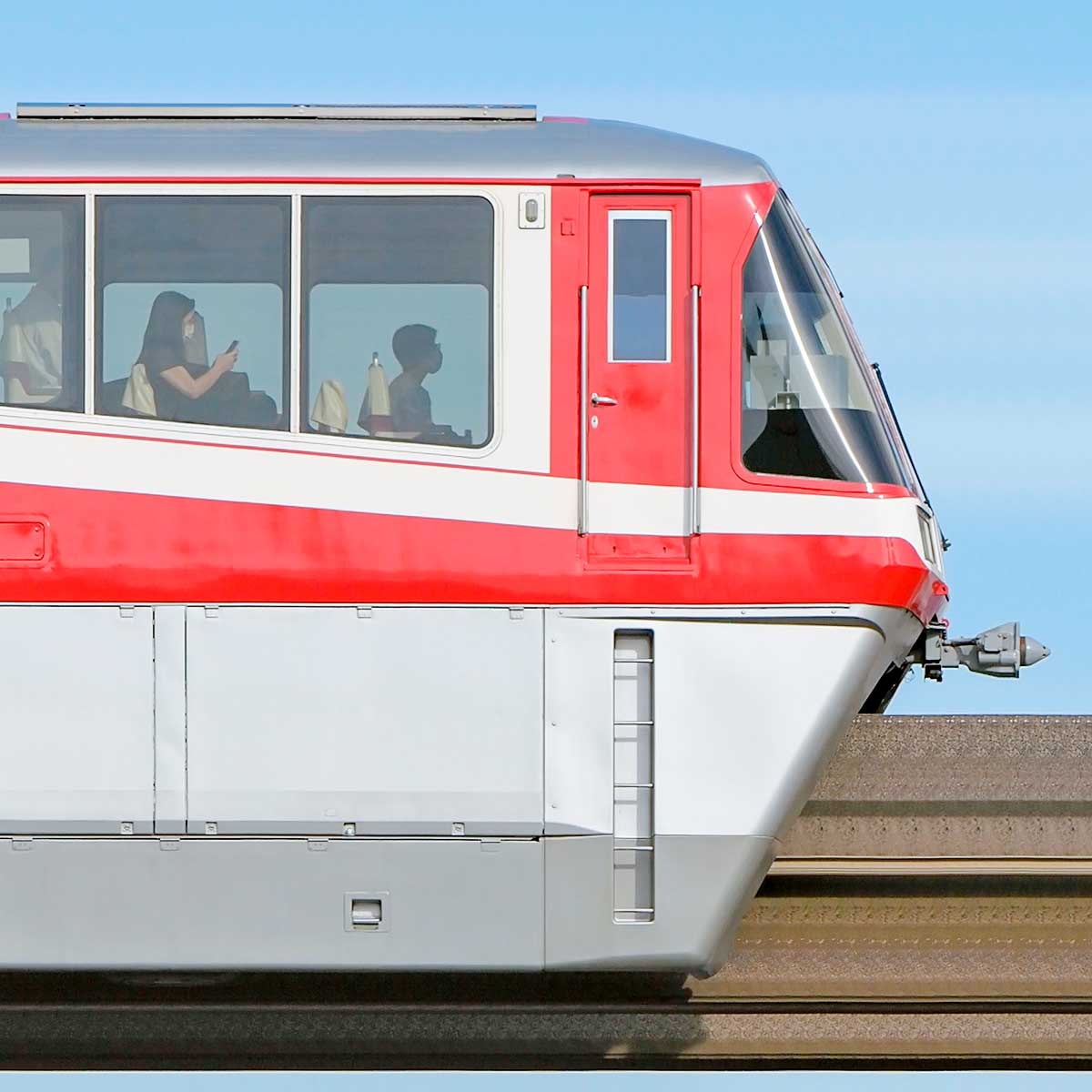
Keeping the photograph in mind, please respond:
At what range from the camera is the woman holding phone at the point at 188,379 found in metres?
6.45

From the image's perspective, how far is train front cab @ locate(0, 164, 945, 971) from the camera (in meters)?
6.29

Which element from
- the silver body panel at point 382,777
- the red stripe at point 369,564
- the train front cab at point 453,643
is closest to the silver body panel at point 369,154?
the train front cab at point 453,643

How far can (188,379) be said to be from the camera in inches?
256

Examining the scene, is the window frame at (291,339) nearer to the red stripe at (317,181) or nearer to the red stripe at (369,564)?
the red stripe at (317,181)

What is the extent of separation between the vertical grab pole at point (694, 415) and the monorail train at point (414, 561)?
2 centimetres

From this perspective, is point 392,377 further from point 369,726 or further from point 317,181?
point 369,726

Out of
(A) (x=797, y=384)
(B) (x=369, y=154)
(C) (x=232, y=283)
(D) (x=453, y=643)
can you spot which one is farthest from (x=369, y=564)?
(A) (x=797, y=384)

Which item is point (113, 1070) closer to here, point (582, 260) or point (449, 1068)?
point (449, 1068)

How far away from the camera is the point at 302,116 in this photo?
689 cm

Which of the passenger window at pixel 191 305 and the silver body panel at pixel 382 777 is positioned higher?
the passenger window at pixel 191 305

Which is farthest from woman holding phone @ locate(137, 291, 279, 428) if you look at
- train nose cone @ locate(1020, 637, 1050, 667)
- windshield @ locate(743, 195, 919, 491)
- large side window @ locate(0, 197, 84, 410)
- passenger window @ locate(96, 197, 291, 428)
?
train nose cone @ locate(1020, 637, 1050, 667)

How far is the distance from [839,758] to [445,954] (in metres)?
1.93

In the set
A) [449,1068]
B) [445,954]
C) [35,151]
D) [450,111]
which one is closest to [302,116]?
[450,111]

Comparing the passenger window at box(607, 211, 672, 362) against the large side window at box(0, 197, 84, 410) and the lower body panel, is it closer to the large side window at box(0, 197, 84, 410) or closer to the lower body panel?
the lower body panel
